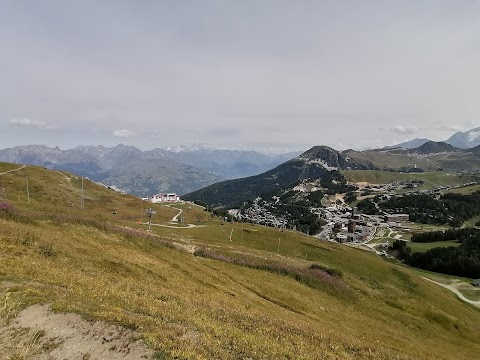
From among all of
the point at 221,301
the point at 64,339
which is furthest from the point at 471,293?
the point at 64,339

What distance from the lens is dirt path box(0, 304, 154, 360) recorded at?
16562 mm

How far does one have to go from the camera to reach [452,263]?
18350 centimetres

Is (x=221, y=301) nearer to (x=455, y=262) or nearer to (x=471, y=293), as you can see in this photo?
(x=471, y=293)

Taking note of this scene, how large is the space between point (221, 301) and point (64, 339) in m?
23.3

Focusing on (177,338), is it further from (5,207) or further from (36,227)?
(5,207)

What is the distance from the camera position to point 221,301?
39000 millimetres

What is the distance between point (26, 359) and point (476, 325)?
324 ft

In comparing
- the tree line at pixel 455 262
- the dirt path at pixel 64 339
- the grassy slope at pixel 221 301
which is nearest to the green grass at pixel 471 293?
the tree line at pixel 455 262

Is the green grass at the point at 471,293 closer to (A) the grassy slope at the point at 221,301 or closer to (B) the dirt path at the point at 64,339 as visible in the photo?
(A) the grassy slope at the point at 221,301

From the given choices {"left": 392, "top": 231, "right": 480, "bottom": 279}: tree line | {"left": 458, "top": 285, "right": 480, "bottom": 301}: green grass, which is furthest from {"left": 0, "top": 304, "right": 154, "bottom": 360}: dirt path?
{"left": 392, "top": 231, "right": 480, "bottom": 279}: tree line

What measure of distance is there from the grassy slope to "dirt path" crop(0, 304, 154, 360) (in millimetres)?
962

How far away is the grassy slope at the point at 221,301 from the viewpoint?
2191 cm

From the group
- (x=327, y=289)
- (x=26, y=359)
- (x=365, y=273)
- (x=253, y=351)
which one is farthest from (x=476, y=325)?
(x=26, y=359)

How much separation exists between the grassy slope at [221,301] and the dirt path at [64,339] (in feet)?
3.16
